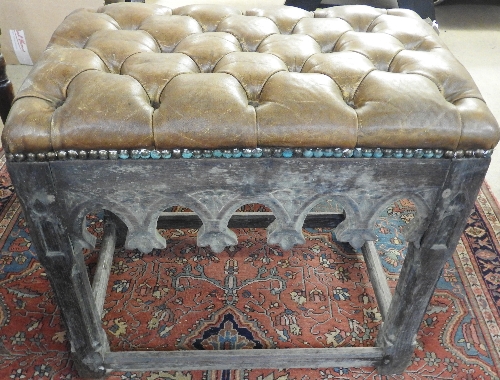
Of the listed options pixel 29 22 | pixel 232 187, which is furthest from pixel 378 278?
pixel 29 22

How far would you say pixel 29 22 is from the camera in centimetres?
238

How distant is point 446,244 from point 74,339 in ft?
2.76

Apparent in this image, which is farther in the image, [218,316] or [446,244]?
[218,316]

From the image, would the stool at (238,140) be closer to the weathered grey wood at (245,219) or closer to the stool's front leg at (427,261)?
the stool's front leg at (427,261)

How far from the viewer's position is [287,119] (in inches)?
32.9

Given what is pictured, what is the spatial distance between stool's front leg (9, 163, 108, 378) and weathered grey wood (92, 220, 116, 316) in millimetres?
124

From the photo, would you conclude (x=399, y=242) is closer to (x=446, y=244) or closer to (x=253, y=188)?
(x=446, y=244)

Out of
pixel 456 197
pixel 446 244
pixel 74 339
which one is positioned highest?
pixel 456 197

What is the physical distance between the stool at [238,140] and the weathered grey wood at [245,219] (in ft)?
1.51

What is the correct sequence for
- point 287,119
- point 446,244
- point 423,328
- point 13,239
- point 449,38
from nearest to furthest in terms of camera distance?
point 287,119
point 446,244
point 423,328
point 13,239
point 449,38

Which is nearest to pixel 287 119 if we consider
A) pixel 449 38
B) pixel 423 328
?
pixel 423 328

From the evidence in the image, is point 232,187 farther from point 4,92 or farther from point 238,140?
point 4,92

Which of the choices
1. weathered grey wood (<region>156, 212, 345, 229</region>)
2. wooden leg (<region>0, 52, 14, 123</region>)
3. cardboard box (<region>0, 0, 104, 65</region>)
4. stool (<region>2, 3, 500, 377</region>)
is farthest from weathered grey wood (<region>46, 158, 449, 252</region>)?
cardboard box (<region>0, 0, 104, 65</region>)

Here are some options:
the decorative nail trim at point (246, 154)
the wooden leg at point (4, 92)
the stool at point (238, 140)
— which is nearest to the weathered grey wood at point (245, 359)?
the stool at point (238, 140)
